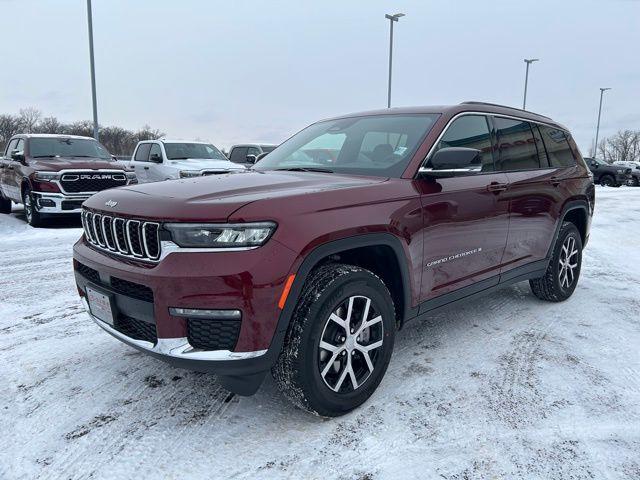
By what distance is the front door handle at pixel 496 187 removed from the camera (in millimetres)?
3691

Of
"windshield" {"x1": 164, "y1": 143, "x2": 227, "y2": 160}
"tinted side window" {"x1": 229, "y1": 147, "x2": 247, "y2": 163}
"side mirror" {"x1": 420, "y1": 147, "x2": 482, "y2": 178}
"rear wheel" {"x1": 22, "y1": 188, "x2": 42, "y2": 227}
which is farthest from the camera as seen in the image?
"tinted side window" {"x1": 229, "y1": 147, "x2": 247, "y2": 163}

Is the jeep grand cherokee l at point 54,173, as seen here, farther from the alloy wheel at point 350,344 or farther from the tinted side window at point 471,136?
the alloy wheel at point 350,344

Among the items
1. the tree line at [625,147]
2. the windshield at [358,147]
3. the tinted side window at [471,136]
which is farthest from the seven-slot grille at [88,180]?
the tree line at [625,147]

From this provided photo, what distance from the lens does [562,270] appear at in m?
4.86

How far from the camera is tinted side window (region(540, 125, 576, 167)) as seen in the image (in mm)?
4711

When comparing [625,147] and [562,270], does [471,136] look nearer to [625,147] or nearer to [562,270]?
[562,270]

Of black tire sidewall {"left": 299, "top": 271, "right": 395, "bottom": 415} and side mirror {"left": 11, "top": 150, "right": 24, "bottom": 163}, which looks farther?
side mirror {"left": 11, "top": 150, "right": 24, "bottom": 163}

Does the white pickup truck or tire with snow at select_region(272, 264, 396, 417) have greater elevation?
the white pickup truck

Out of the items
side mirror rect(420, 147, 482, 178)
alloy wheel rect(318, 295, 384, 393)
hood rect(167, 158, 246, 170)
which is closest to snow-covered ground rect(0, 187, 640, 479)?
alloy wheel rect(318, 295, 384, 393)

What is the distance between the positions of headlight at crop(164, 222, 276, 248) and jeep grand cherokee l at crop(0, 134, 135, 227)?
825 cm

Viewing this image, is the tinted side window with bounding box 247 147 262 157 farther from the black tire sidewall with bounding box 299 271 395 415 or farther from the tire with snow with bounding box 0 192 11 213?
the black tire sidewall with bounding box 299 271 395 415

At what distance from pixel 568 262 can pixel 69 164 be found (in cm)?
905

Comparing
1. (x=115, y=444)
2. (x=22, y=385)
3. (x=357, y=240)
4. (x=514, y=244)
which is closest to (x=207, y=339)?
(x=115, y=444)

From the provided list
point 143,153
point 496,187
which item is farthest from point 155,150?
point 496,187
